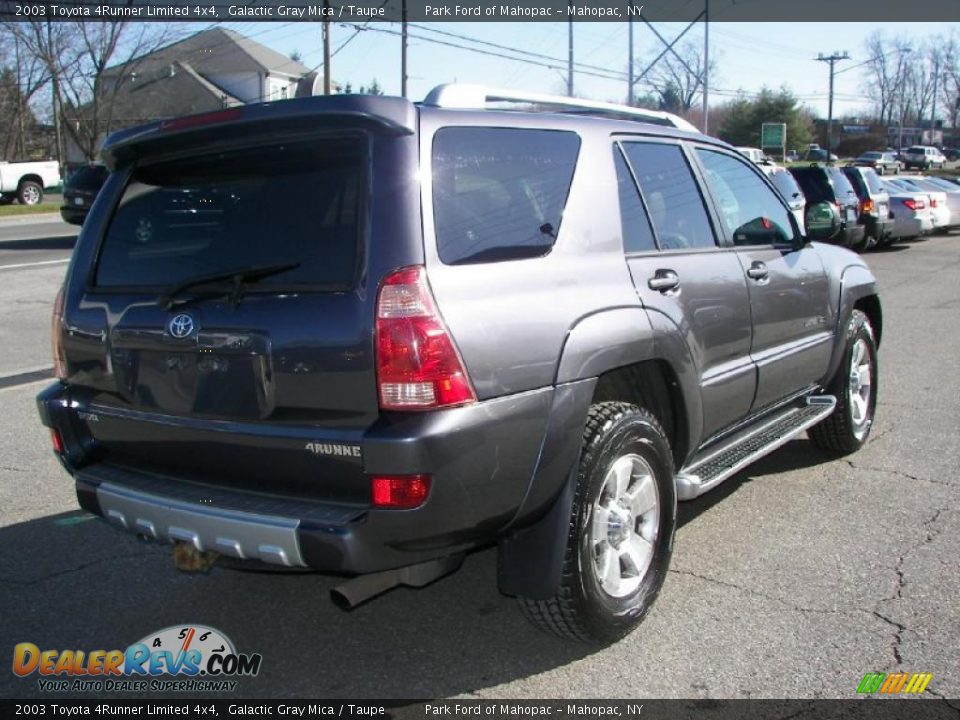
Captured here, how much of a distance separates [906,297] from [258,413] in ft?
40.9

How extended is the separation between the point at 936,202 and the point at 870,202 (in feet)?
14.4

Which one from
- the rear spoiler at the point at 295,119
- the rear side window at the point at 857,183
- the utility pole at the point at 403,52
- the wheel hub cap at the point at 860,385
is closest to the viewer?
the rear spoiler at the point at 295,119

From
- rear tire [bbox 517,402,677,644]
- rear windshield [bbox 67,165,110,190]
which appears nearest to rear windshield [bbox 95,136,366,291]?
rear tire [bbox 517,402,677,644]

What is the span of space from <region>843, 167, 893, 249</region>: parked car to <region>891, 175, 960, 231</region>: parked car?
291cm

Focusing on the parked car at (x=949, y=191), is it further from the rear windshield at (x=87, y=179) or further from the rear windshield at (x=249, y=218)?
the rear windshield at (x=249, y=218)

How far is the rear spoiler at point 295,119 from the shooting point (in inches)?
117

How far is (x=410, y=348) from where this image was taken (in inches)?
112

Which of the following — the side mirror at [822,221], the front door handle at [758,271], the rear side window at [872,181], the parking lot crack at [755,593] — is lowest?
the parking lot crack at [755,593]

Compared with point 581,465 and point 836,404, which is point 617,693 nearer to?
point 581,465

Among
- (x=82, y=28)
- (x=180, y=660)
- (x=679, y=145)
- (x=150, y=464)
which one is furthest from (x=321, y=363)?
(x=82, y=28)

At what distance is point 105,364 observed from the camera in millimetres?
3467

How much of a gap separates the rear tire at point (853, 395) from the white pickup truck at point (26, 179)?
33.2m

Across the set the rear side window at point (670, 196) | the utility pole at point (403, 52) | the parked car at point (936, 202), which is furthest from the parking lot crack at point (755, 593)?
the utility pole at point (403, 52)

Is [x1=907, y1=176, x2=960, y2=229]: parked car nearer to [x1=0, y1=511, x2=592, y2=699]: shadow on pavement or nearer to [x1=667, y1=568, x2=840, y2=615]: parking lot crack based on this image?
[x1=667, y1=568, x2=840, y2=615]: parking lot crack
